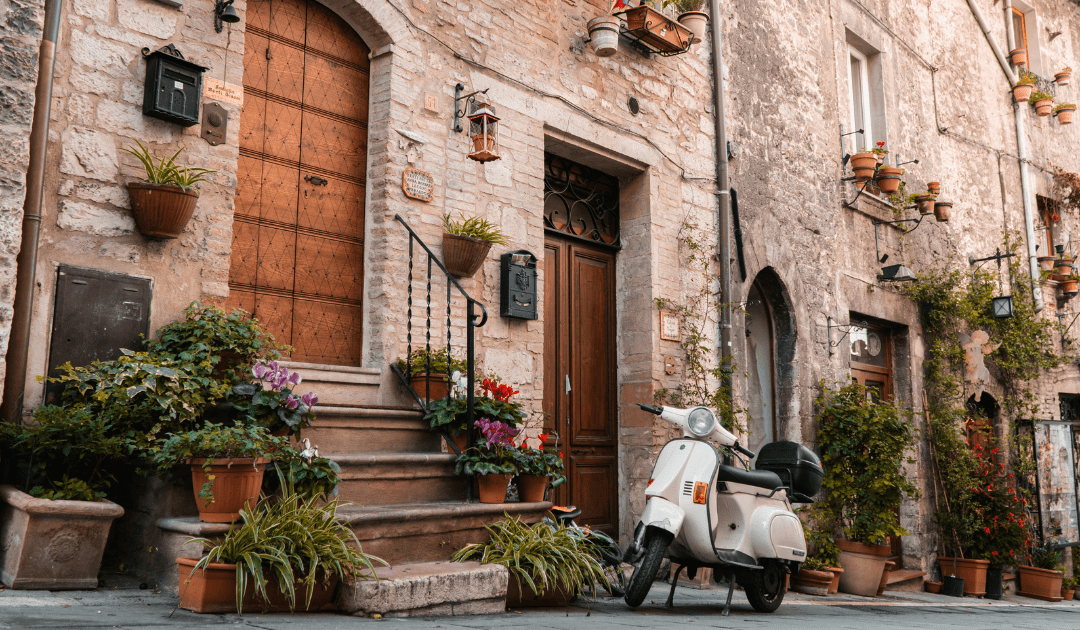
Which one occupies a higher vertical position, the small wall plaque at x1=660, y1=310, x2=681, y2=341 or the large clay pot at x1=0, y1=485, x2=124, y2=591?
the small wall plaque at x1=660, y1=310, x2=681, y2=341

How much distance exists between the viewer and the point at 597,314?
675cm

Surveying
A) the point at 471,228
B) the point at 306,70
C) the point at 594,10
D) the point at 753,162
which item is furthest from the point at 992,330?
the point at 306,70

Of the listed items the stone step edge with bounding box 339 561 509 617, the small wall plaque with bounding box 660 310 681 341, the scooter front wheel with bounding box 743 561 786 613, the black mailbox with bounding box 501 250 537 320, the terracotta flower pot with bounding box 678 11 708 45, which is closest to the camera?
the stone step edge with bounding box 339 561 509 617

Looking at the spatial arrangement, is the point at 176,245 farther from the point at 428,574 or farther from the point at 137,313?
the point at 428,574

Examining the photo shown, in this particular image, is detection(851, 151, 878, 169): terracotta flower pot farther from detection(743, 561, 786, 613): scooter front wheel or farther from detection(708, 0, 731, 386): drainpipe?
detection(743, 561, 786, 613): scooter front wheel

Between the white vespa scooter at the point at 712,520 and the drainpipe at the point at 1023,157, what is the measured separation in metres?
8.08

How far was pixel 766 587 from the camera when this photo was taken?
482cm

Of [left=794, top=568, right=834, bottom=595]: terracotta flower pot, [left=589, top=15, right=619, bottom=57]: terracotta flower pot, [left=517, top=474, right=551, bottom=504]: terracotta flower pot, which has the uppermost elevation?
[left=589, top=15, right=619, bottom=57]: terracotta flower pot

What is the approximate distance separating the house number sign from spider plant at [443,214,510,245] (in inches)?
7.5

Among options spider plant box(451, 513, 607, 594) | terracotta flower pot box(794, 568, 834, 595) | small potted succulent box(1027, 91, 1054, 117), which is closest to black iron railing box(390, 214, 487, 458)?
spider plant box(451, 513, 607, 594)

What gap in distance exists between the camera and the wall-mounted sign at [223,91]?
14.2 ft

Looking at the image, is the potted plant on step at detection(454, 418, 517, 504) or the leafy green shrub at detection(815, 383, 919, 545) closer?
the potted plant on step at detection(454, 418, 517, 504)

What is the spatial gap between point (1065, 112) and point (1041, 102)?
62cm

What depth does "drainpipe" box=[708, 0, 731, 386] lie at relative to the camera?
281 inches
